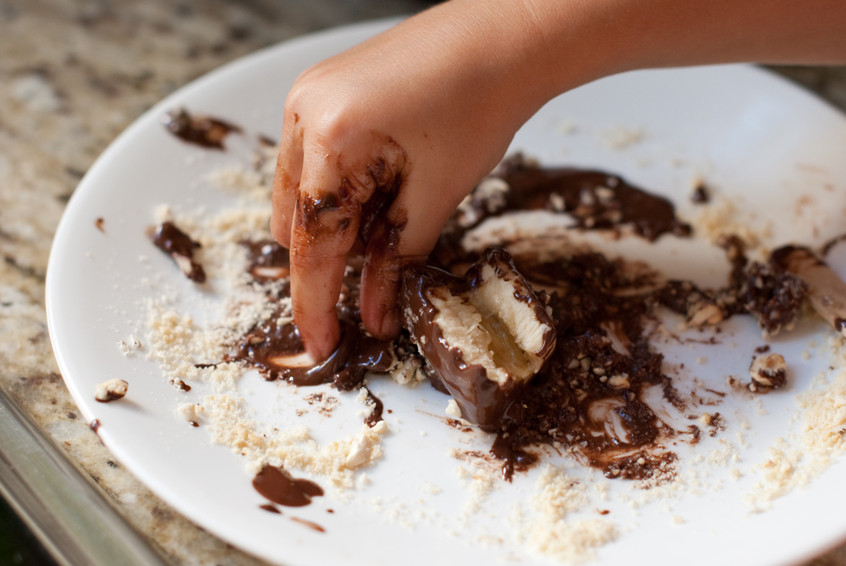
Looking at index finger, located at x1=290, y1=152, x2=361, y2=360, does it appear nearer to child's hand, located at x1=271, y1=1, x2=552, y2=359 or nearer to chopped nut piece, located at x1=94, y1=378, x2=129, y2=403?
child's hand, located at x1=271, y1=1, x2=552, y2=359

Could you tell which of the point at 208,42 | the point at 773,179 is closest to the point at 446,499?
the point at 773,179

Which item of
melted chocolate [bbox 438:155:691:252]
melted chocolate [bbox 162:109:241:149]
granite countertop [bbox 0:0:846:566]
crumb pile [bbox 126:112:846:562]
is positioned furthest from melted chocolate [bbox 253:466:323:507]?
melted chocolate [bbox 162:109:241:149]

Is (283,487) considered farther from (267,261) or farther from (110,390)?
(267,261)

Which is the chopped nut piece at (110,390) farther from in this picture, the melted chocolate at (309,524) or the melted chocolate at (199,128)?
the melted chocolate at (199,128)

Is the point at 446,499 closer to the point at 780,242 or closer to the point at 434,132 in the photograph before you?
the point at 434,132

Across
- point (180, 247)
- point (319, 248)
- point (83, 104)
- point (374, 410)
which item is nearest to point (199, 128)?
point (180, 247)

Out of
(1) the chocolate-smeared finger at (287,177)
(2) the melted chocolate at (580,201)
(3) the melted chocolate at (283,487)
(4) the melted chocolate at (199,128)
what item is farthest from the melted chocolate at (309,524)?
(4) the melted chocolate at (199,128)
